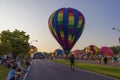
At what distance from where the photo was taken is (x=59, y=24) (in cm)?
6462

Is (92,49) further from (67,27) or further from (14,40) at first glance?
(67,27)

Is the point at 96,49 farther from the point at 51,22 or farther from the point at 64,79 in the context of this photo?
the point at 64,79

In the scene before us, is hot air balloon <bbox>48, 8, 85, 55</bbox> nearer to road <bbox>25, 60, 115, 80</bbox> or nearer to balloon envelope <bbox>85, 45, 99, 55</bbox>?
road <bbox>25, 60, 115, 80</bbox>

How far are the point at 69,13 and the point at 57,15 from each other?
2.43m

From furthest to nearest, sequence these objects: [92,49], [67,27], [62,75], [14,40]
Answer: [92,49]
[14,40]
[67,27]
[62,75]

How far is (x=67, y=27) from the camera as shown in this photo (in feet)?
213

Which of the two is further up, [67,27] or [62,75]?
[67,27]

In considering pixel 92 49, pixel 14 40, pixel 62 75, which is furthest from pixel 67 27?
pixel 92 49

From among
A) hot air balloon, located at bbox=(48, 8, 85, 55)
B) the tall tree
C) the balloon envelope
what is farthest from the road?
the balloon envelope

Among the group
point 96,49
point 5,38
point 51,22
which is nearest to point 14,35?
point 5,38

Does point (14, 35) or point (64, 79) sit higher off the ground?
point (14, 35)

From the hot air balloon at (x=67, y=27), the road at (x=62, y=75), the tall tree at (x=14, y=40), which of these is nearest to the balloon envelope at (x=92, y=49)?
the tall tree at (x=14, y=40)

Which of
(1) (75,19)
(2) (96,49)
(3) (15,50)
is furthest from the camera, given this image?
(2) (96,49)

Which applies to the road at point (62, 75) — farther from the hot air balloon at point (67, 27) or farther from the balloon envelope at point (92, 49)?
Result: the balloon envelope at point (92, 49)
